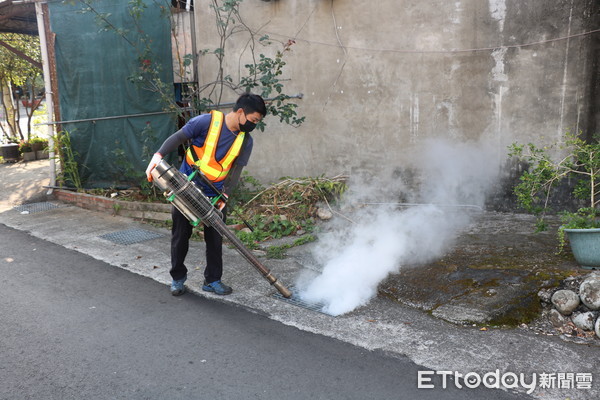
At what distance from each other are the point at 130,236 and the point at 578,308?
5735 mm

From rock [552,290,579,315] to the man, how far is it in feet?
9.87

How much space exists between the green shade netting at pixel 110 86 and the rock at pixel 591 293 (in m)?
6.69

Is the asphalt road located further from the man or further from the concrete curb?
the concrete curb

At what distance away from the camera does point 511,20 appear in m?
6.87

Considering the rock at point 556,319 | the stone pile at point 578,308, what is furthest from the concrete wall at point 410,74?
the rock at point 556,319

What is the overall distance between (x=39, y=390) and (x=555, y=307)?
4046 millimetres

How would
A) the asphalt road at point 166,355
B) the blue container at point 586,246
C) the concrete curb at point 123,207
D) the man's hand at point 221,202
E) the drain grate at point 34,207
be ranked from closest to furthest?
the asphalt road at point 166,355
the blue container at point 586,246
the man's hand at point 221,202
the concrete curb at point 123,207
the drain grate at point 34,207

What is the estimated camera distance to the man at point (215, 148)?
14.8ft

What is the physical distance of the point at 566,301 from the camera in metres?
4.11

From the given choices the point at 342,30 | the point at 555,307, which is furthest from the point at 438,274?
the point at 342,30

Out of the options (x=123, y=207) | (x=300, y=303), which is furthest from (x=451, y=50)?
(x=123, y=207)

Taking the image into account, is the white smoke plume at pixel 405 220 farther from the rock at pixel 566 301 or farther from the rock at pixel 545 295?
the rock at pixel 566 301

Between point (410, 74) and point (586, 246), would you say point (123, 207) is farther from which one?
point (586, 246)

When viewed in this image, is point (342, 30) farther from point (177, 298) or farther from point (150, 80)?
point (177, 298)
